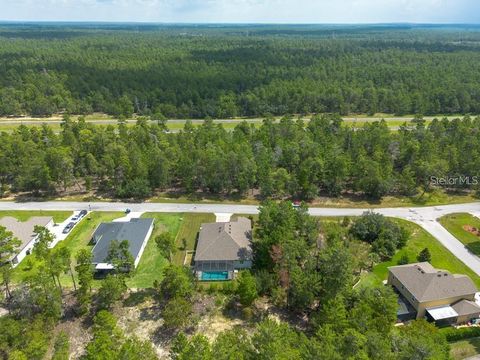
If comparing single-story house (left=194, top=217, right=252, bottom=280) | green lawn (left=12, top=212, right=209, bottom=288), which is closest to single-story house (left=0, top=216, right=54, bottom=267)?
green lawn (left=12, top=212, right=209, bottom=288)

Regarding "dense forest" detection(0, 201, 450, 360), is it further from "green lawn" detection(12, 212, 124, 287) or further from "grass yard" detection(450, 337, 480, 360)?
"green lawn" detection(12, 212, 124, 287)

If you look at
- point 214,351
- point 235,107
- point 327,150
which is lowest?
point 235,107

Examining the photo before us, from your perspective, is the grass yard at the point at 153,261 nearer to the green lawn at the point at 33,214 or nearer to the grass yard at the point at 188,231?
the grass yard at the point at 188,231

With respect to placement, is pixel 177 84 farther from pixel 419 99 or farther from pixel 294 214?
pixel 294 214

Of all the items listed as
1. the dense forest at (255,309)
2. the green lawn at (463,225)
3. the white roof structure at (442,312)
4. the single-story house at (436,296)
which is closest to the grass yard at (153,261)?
the dense forest at (255,309)

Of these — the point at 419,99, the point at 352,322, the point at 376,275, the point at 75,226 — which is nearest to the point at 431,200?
the point at 376,275
